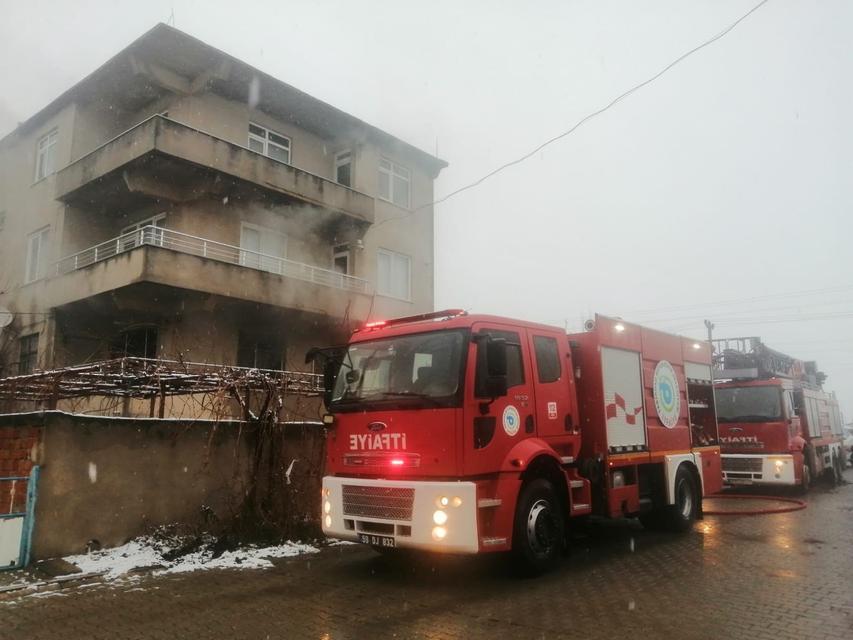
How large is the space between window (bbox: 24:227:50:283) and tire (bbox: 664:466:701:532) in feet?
59.8

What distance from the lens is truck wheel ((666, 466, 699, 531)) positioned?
935 centimetres

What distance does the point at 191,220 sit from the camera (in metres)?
17.0

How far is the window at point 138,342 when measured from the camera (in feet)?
57.0

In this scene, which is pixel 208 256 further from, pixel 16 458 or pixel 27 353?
pixel 16 458

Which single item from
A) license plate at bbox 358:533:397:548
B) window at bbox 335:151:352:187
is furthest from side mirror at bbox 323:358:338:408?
window at bbox 335:151:352:187

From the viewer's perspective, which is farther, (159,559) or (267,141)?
(267,141)

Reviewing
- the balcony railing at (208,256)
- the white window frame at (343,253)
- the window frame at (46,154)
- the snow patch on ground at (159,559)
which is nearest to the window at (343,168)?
the white window frame at (343,253)

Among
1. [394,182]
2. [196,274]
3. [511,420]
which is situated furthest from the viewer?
[394,182]

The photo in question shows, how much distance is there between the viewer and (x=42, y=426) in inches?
287

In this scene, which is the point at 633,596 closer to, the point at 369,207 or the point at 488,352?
the point at 488,352

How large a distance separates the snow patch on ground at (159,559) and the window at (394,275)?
44.8 feet

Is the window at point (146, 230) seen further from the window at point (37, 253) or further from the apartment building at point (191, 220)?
the window at point (37, 253)

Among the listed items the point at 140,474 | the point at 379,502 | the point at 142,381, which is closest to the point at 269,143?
the point at 142,381

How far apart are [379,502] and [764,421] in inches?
456
